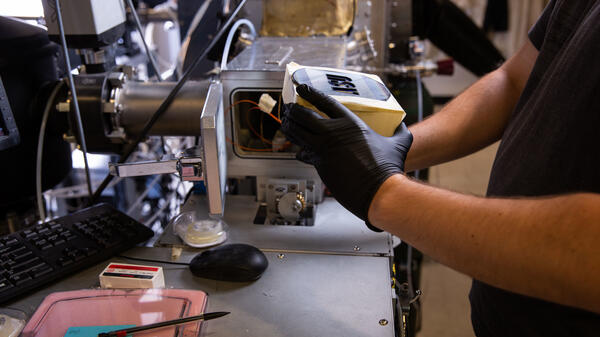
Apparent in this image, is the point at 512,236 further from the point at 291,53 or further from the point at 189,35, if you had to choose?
the point at 189,35

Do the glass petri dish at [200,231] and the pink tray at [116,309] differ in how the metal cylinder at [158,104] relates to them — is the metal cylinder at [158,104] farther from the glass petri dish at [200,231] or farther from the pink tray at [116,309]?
the pink tray at [116,309]

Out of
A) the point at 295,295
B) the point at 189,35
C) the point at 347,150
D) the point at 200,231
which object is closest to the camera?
the point at 347,150

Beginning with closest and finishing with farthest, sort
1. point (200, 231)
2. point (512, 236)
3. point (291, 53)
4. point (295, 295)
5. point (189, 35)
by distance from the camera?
point (512, 236), point (295, 295), point (200, 231), point (291, 53), point (189, 35)

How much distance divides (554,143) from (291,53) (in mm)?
589

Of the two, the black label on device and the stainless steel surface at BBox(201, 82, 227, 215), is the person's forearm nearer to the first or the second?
the black label on device

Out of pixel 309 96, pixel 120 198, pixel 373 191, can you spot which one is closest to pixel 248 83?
pixel 309 96

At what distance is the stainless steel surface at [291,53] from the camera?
0.99 metres

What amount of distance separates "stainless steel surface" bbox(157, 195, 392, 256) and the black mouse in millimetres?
85

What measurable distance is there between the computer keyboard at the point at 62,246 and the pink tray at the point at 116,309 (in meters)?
0.07

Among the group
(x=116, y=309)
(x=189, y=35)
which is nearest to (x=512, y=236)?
(x=116, y=309)

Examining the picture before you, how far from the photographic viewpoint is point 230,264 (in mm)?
797

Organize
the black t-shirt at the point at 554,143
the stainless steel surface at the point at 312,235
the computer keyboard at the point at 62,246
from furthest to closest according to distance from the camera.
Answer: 1. the stainless steel surface at the point at 312,235
2. the computer keyboard at the point at 62,246
3. the black t-shirt at the point at 554,143

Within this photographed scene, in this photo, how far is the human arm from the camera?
92 centimetres

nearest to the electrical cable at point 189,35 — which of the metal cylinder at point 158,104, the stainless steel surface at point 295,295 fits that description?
the metal cylinder at point 158,104
